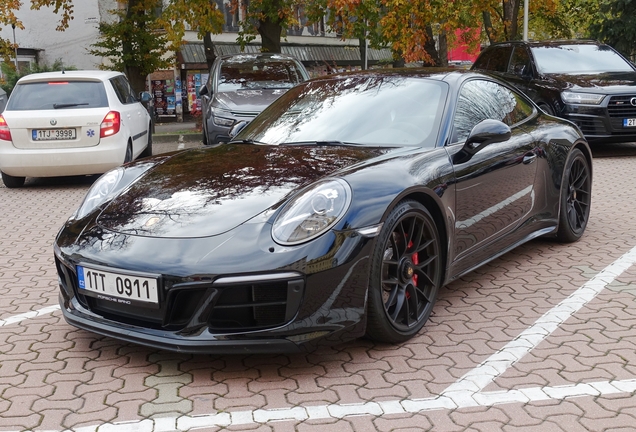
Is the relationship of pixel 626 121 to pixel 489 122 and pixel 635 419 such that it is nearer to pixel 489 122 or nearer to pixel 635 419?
pixel 489 122

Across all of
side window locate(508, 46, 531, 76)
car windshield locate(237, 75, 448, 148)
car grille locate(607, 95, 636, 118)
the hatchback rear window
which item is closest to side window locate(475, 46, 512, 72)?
side window locate(508, 46, 531, 76)

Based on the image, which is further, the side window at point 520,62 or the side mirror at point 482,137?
the side window at point 520,62

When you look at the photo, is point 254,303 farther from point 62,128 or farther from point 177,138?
point 177,138

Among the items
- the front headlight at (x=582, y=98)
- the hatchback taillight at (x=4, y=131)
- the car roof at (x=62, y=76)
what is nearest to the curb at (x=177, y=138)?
the car roof at (x=62, y=76)

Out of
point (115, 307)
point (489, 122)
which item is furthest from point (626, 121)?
point (115, 307)

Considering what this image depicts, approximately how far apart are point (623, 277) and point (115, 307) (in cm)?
338

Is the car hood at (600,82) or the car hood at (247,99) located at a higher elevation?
the car hood at (600,82)

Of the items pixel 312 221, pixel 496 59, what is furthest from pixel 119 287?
pixel 496 59

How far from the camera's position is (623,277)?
532 cm

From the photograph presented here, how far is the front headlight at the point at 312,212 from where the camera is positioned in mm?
3621

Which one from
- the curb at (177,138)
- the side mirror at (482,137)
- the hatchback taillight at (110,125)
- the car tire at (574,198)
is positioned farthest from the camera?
the curb at (177,138)

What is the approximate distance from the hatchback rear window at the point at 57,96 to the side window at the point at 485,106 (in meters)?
6.06

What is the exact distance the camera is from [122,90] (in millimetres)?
11164

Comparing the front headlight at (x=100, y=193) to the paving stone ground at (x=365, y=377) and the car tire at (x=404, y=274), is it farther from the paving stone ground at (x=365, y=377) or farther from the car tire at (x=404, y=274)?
the car tire at (x=404, y=274)
